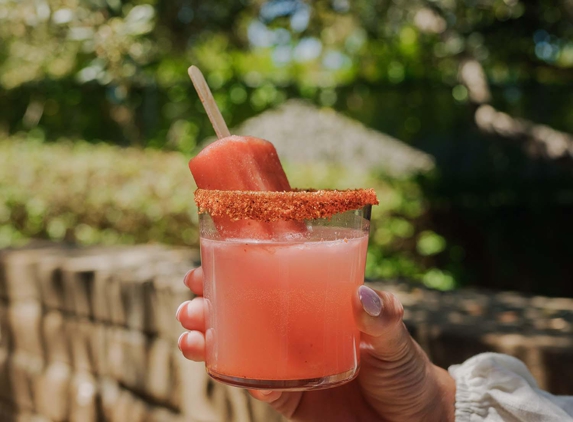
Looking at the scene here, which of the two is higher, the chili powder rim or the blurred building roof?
the chili powder rim

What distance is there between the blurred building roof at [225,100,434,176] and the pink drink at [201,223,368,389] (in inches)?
266

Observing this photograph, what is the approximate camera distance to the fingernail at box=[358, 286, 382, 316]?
150 centimetres

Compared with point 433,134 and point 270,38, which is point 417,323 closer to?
point 270,38

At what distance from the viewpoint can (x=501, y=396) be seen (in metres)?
1.82

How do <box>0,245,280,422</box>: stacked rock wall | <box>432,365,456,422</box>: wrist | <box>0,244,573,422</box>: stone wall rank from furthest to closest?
<box>0,245,280,422</box>: stacked rock wall, <box>0,244,573,422</box>: stone wall, <box>432,365,456,422</box>: wrist

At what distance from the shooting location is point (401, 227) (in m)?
6.40

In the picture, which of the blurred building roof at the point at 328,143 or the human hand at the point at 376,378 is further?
the blurred building roof at the point at 328,143

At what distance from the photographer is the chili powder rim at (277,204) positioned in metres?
1.37

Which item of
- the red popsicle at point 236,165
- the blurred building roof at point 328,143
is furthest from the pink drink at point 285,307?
the blurred building roof at point 328,143

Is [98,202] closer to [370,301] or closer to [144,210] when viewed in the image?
[144,210]

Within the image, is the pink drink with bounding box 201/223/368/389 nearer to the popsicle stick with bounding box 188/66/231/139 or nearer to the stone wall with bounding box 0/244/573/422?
the popsicle stick with bounding box 188/66/231/139

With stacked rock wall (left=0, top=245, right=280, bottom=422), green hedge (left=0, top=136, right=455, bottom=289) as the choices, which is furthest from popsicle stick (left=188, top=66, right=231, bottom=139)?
green hedge (left=0, top=136, right=455, bottom=289)

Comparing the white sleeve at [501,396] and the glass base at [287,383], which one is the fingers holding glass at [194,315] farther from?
the white sleeve at [501,396]

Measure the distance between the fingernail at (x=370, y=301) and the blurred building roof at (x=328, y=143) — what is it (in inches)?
266
